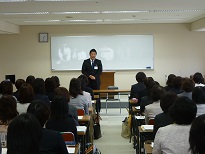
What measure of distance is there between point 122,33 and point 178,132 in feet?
31.3

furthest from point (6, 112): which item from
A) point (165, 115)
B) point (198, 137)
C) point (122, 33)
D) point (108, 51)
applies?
point (122, 33)

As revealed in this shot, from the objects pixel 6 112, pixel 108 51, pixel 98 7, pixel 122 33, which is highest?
pixel 98 7

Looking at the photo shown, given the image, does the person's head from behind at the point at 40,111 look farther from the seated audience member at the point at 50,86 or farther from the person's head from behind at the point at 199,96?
the seated audience member at the point at 50,86

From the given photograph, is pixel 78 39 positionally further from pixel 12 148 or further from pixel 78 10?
pixel 12 148

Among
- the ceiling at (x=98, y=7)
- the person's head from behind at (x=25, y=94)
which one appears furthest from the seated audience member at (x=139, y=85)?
the person's head from behind at (x=25, y=94)

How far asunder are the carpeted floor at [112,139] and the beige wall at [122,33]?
12.7ft

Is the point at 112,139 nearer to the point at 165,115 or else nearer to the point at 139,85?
the point at 139,85

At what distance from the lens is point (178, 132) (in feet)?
7.98

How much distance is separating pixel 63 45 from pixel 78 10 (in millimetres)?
3853

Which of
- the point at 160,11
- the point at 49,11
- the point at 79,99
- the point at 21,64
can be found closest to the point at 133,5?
the point at 160,11

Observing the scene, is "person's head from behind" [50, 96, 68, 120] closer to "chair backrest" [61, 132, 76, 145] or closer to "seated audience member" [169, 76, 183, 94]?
"chair backrest" [61, 132, 76, 145]

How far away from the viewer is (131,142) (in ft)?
19.4

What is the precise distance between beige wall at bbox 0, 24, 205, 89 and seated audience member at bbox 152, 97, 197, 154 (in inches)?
365

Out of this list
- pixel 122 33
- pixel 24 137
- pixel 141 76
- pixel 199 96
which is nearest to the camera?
pixel 24 137
